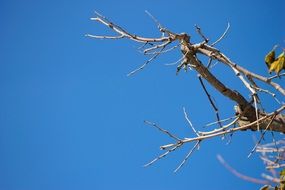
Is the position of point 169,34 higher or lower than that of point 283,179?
higher

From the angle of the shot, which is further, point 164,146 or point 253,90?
point 164,146

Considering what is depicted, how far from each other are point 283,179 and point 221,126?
0.60 m

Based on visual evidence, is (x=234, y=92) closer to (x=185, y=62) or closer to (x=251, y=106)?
(x=251, y=106)

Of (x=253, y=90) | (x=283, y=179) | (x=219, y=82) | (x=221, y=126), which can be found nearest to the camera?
(x=253, y=90)

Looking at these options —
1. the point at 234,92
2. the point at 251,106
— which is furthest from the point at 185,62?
the point at 251,106

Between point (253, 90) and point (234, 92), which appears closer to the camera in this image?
point (253, 90)

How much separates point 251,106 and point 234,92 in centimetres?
21

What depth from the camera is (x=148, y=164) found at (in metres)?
2.91

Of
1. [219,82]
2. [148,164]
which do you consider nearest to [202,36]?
[219,82]

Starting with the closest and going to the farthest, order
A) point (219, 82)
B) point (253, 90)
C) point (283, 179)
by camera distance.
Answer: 1. point (253, 90)
2. point (283, 179)
3. point (219, 82)

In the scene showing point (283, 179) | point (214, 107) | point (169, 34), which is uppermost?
point (169, 34)

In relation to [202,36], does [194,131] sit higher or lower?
lower

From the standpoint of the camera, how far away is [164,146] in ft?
9.59

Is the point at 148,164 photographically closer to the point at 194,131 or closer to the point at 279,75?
the point at 194,131
